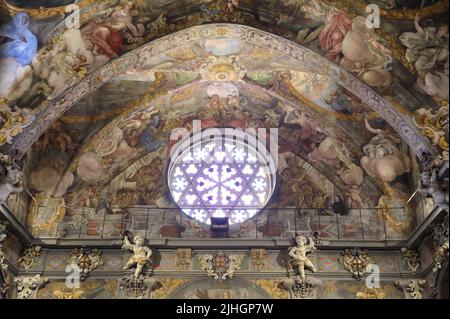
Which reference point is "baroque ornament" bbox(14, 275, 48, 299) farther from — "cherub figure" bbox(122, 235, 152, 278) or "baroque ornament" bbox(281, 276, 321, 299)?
"baroque ornament" bbox(281, 276, 321, 299)

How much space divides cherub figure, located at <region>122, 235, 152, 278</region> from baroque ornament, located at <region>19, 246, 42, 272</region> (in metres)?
2.01

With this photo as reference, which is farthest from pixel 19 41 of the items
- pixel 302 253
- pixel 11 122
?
pixel 302 253

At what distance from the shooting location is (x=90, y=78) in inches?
517

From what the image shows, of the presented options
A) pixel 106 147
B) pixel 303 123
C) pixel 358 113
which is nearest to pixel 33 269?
pixel 106 147

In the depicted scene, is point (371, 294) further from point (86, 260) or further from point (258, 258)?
point (86, 260)

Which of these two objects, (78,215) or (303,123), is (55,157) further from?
(303,123)

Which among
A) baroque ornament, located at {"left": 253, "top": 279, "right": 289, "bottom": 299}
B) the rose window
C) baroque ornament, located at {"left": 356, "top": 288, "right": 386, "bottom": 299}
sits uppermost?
the rose window

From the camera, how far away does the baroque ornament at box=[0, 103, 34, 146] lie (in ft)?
38.3

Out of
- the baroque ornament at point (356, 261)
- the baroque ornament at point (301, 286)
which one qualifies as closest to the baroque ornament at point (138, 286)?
the baroque ornament at point (301, 286)

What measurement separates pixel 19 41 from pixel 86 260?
206 inches

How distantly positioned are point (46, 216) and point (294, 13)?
7.46 metres

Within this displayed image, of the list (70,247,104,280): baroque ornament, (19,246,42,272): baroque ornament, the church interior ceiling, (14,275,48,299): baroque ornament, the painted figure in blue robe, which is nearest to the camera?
the painted figure in blue robe

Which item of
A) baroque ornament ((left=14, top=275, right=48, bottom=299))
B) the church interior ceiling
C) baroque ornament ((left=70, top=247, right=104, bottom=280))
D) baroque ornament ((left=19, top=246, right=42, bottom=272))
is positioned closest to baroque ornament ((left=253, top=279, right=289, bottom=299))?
the church interior ceiling

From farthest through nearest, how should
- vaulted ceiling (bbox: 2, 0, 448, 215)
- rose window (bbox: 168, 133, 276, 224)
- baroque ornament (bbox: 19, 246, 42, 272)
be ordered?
rose window (bbox: 168, 133, 276, 224) < baroque ornament (bbox: 19, 246, 42, 272) < vaulted ceiling (bbox: 2, 0, 448, 215)
